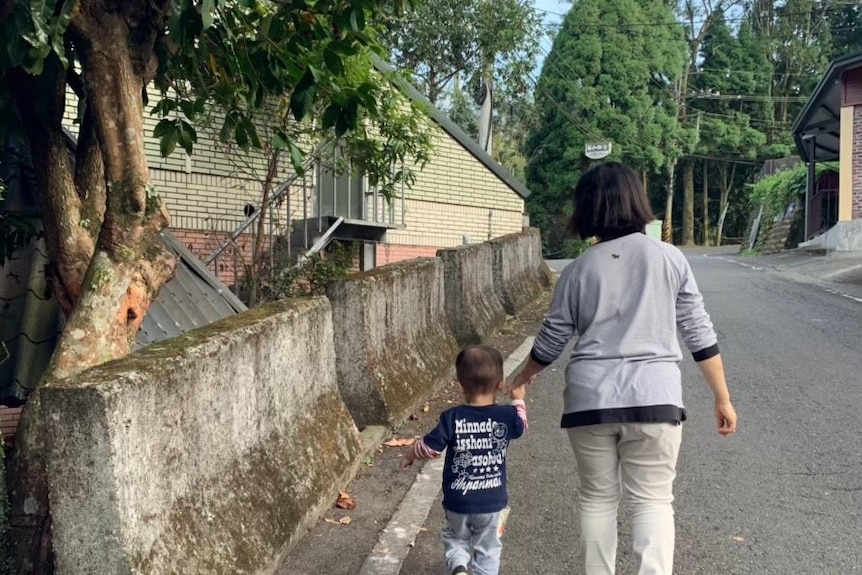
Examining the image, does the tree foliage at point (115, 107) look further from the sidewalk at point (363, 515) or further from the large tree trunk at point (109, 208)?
the sidewalk at point (363, 515)

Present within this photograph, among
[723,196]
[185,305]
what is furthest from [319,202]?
[723,196]

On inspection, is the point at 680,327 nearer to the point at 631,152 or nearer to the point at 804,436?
the point at 804,436

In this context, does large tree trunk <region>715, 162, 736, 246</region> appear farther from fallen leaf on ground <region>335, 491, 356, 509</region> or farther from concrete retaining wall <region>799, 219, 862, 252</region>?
fallen leaf on ground <region>335, 491, 356, 509</region>

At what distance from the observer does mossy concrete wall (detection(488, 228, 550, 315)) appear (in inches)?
432

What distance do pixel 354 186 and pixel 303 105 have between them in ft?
34.9

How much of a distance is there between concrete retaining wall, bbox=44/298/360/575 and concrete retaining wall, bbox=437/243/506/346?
3673 millimetres

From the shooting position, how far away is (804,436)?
5750mm

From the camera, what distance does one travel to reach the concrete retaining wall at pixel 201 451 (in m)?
2.53

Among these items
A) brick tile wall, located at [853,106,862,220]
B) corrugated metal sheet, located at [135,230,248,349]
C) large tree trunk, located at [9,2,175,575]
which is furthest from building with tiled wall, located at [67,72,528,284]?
brick tile wall, located at [853,106,862,220]

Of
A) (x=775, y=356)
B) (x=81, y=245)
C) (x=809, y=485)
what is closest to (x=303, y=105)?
(x=81, y=245)

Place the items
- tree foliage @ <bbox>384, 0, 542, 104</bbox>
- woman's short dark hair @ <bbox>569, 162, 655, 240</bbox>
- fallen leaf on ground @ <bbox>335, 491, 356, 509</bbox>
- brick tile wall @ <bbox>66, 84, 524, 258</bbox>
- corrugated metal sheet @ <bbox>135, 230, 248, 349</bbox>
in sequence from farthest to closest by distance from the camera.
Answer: tree foliage @ <bbox>384, 0, 542, 104</bbox> < brick tile wall @ <bbox>66, 84, 524, 258</bbox> < corrugated metal sheet @ <bbox>135, 230, 248, 349</bbox> < fallen leaf on ground @ <bbox>335, 491, 356, 509</bbox> < woman's short dark hair @ <bbox>569, 162, 655, 240</bbox>

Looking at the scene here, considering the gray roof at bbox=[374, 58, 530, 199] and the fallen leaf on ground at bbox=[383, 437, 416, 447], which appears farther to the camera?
the gray roof at bbox=[374, 58, 530, 199]

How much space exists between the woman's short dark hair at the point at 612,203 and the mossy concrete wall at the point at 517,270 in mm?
7323

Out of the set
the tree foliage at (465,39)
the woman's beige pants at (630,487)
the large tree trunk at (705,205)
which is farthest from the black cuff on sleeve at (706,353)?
the large tree trunk at (705,205)
